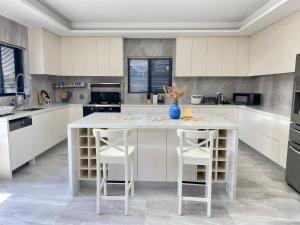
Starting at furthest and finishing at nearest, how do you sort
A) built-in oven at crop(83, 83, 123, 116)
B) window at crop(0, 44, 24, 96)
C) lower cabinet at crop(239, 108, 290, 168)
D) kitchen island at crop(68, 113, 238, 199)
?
built-in oven at crop(83, 83, 123, 116)
window at crop(0, 44, 24, 96)
lower cabinet at crop(239, 108, 290, 168)
kitchen island at crop(68, 113, 238, 199)

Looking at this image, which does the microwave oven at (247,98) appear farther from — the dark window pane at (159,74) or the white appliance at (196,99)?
the dark window pane at (159,74)

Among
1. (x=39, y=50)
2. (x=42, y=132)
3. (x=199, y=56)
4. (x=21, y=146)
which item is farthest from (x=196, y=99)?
(x=21, y=146)

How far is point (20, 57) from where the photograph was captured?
4566 millimetres

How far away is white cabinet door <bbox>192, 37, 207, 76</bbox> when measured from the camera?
5340 millimetres

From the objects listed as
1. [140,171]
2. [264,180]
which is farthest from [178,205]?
[264,180]

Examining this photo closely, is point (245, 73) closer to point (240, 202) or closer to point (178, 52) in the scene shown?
point (178, 52)

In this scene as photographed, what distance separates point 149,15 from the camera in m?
4.49

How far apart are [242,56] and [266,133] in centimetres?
213

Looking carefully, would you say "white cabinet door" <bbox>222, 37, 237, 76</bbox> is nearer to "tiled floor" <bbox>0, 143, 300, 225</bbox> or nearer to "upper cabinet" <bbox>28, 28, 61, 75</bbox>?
"tiled floor" <bbox>0, 143, 300, 225</bbox>

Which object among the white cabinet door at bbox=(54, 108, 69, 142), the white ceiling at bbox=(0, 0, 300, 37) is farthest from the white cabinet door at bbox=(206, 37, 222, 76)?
the white cabinet door at bbox=(54, 108, 69, 142)

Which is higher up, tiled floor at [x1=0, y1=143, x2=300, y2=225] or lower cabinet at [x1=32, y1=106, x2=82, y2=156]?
lower cabinet at [x1=32, y1=106, x2=82, y2=156]

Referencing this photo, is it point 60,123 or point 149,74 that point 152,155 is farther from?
point 149,74

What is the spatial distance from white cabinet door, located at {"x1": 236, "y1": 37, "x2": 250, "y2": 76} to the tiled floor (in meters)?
2.73

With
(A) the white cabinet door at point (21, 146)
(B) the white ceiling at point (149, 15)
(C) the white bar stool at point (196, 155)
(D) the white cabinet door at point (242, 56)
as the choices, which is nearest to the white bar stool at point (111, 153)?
(C) the white bar stool at point (196, 155)
